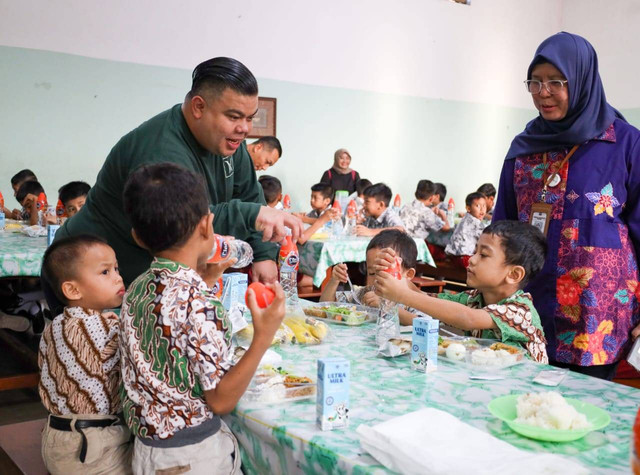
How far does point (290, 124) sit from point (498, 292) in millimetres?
7078

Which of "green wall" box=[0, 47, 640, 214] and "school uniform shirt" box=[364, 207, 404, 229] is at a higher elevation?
"green wall" box=[0, 47, 640, 214]

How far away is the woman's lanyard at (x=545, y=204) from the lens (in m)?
2.17

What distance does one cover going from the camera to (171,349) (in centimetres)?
127

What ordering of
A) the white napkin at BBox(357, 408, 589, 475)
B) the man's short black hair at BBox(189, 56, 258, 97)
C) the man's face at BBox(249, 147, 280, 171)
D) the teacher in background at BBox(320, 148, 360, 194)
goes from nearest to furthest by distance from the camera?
1. the white napkin at BBox(357, 408, 589, 475)
2. the man's short black hair at BBox(189, 56, 258, 97)
3. the man's face at BBox(249, 147, 280, 171)
4. the teacher in background at BBox(320, 148, 360, 194)

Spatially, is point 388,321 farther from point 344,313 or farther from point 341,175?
point 341,175

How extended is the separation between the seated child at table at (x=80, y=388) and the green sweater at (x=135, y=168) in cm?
24

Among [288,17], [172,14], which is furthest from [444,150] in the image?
[172,14]

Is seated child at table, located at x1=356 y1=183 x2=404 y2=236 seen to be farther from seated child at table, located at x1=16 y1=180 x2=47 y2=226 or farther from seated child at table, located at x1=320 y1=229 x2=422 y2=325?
seated child at table, located at x1=320 y1=229 x2=422 y2=325

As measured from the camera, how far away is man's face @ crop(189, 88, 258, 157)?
1.89 meters

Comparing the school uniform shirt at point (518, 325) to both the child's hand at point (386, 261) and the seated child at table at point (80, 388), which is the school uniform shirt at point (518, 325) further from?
the seated child at table at point (80, 388)

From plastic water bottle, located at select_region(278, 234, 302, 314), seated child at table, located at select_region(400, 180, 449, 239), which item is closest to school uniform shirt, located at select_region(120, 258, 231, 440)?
plastic water bottle, located at select_region(278, 234, 302, 314)

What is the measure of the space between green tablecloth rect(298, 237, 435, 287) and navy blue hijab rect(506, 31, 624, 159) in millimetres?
2675

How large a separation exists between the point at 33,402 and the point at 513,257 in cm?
295

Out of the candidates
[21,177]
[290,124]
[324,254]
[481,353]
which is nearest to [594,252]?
[481,353]
